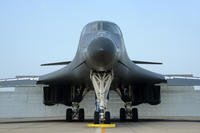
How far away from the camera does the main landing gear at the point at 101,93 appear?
41.1ft

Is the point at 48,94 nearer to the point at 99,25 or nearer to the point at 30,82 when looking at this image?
the point at 30,82

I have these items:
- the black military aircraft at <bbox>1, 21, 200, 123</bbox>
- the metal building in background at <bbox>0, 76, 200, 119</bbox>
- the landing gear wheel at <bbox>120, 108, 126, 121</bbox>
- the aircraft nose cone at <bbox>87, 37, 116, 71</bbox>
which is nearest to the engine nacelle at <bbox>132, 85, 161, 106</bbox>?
the black military aircraft at <bbox>1, 21, 200, 123</bbox>

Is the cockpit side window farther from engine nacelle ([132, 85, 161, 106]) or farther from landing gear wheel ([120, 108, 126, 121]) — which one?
landing gear wheel ([120, 108, 126, 121])

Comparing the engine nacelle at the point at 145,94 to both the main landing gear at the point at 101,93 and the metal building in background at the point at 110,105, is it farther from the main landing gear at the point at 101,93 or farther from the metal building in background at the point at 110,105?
the metal building in background at the point at 110,105

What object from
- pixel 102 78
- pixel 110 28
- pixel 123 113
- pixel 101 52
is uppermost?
pixel 110 28

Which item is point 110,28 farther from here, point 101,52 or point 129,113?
point 129,113

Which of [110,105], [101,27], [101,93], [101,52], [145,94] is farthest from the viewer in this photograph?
[110,105]

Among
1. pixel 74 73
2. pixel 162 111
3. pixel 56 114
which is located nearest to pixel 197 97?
pixel 162 111

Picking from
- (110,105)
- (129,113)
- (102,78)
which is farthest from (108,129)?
(110,105)

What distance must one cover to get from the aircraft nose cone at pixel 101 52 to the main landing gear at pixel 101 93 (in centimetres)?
98

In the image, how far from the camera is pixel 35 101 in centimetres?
2753

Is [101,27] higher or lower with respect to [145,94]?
higher

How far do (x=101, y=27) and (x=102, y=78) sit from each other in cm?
212

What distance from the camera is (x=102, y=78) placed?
13188 millimetres
